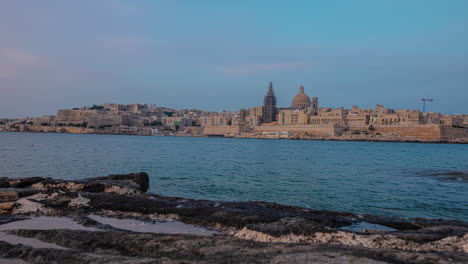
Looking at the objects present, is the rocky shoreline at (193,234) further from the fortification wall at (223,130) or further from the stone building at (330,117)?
the fortification wall at (223,130)

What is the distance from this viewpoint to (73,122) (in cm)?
8869

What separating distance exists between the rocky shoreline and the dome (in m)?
97.7

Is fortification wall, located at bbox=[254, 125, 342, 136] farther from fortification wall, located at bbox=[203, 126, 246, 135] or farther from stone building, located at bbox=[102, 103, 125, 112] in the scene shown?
stone building, located at bbox=[102, 103, 125, 112]

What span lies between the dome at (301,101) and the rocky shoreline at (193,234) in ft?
321

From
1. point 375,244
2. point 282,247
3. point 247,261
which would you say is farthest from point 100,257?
point 375,244

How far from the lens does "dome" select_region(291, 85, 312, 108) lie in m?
100

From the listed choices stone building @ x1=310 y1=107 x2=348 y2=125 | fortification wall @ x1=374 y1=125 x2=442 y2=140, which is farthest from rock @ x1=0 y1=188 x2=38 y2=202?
stone building @ x1=310 y1=107 x2=348 y2=125

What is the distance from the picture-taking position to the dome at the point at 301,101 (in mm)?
100438

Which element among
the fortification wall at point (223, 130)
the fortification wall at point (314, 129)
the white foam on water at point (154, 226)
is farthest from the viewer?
the fortification wall at point (223, 130)

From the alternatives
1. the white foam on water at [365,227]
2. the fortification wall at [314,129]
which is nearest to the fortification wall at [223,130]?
the fortification wall at [314,129]

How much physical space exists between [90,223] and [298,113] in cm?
7969

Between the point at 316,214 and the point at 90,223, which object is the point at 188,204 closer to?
the point at 90,223

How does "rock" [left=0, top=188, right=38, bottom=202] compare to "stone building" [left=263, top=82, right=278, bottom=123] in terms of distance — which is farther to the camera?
"stone building" [left=263, top=82, right=278, bottom=123]

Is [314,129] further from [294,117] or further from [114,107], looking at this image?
[114,107]
